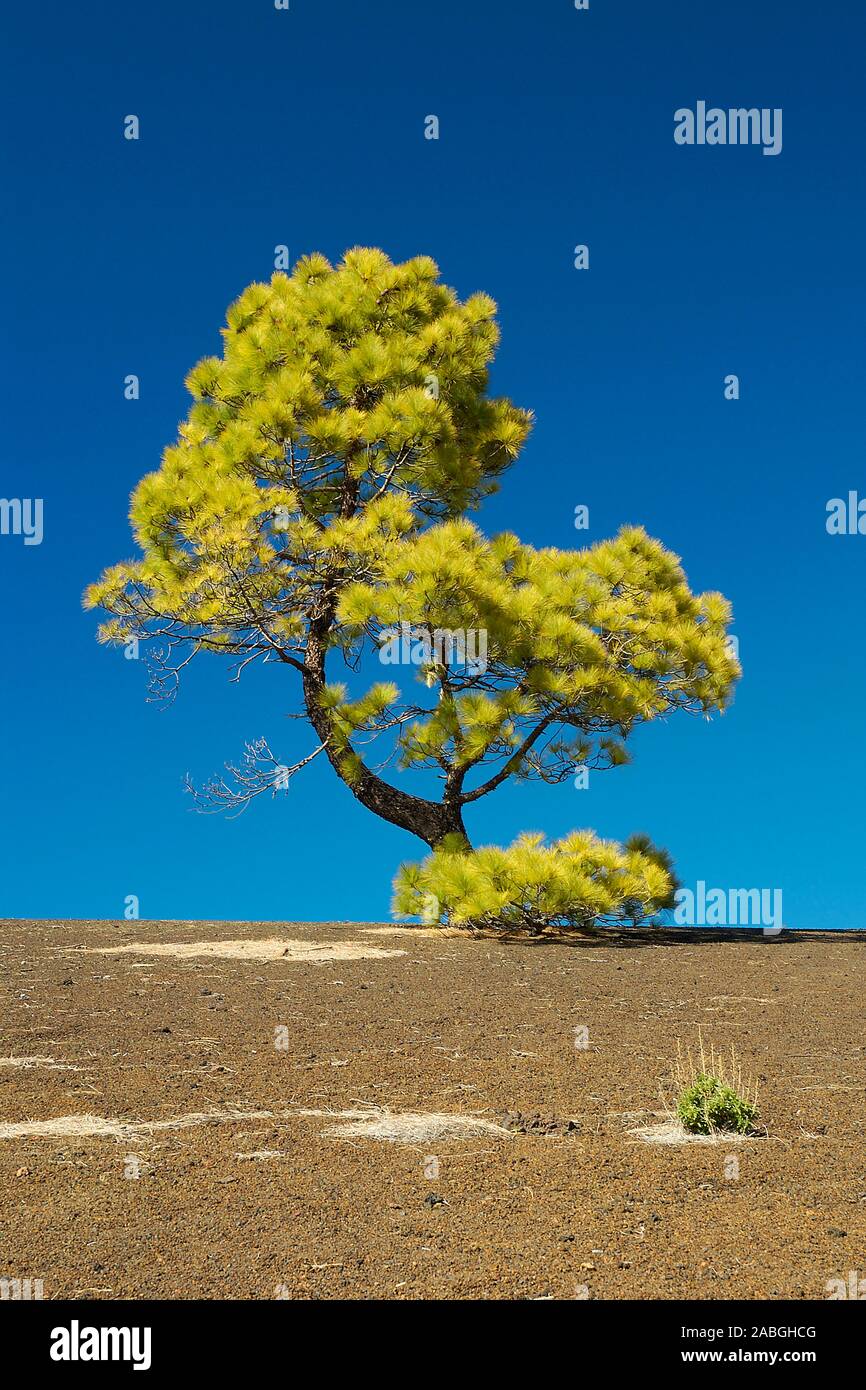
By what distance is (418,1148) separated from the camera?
12.3ft

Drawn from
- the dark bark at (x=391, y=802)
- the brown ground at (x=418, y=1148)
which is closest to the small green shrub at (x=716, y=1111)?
the brown ground at (x=418, y=1148)

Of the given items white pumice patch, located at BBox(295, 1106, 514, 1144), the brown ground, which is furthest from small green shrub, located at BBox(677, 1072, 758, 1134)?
white pumice patch, located at BBox(295, 1106, 514, 1144)

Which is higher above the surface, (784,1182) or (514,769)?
(514,769)

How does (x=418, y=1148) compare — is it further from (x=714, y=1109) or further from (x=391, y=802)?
(x=391, y=802)

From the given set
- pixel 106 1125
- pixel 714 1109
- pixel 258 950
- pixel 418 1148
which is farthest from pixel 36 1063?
pixel 258 950

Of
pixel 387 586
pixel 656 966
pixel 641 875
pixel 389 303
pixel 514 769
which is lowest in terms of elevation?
pixel 656 966

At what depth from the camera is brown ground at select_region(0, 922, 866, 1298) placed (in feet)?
9.50

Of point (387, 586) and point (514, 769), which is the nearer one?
point (387, 586)

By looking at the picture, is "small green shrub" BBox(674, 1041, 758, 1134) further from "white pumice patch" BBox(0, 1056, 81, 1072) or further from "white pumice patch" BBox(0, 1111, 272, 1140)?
"white pumice patch" BBox(0, 1056, 81, 1072)

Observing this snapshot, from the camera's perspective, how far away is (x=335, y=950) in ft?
30.0

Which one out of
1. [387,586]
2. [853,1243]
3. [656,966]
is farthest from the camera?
[387,586]
